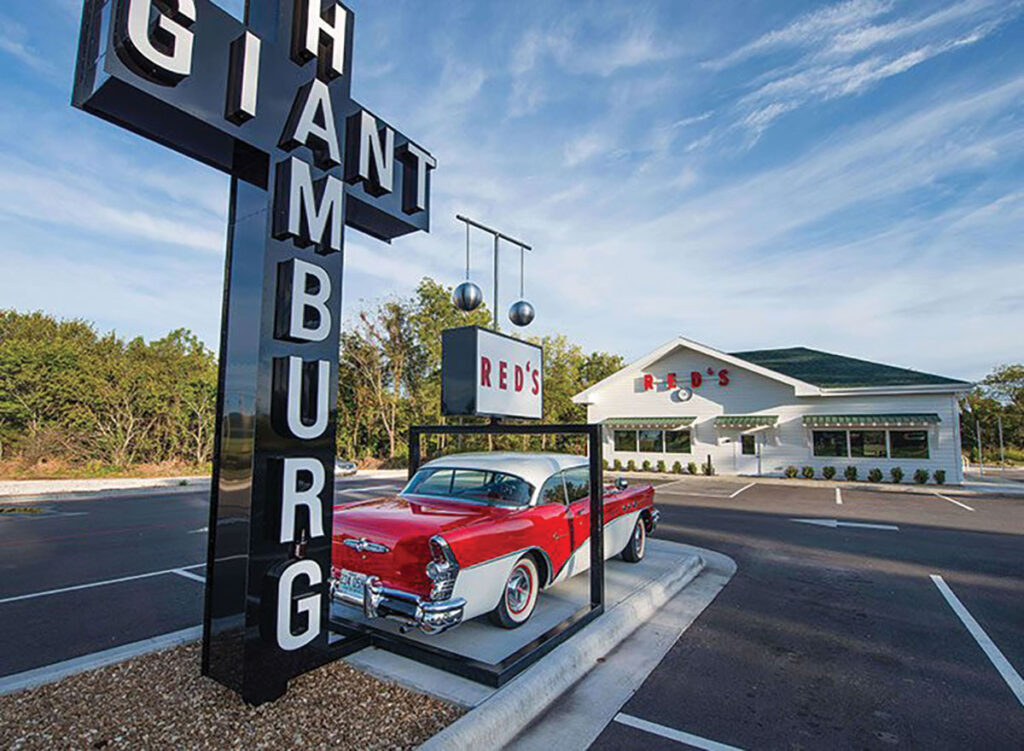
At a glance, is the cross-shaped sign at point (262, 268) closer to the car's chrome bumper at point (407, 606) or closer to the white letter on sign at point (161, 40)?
the white letter on sign at point (161, 40)

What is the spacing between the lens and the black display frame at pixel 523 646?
352 cm

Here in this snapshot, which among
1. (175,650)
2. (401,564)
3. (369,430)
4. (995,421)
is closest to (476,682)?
(401,564)

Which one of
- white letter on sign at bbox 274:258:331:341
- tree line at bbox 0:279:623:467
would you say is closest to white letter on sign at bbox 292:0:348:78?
white letter on sign at bbox 274:258:331:341

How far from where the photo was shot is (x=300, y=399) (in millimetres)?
3402

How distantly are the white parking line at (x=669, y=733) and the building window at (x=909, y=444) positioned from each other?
2127cm

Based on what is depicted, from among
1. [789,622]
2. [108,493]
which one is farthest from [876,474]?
[108,493]

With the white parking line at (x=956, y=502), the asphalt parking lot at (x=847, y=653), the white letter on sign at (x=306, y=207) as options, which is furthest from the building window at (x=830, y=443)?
the white letter on sign at (x=306, y=207)

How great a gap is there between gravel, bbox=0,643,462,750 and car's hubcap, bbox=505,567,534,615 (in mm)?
1278

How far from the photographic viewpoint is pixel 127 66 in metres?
2.88

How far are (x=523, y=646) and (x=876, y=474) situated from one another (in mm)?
20677

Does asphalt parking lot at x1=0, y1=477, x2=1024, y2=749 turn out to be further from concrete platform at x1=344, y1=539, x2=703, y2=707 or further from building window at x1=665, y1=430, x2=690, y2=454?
building window at x1=665, y1=430, x2=690, y2=454

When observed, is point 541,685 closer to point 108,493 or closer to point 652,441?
point 108,493

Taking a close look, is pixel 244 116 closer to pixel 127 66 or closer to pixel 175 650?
pixel 127 66

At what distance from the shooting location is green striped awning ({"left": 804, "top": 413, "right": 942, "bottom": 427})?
1859cm
